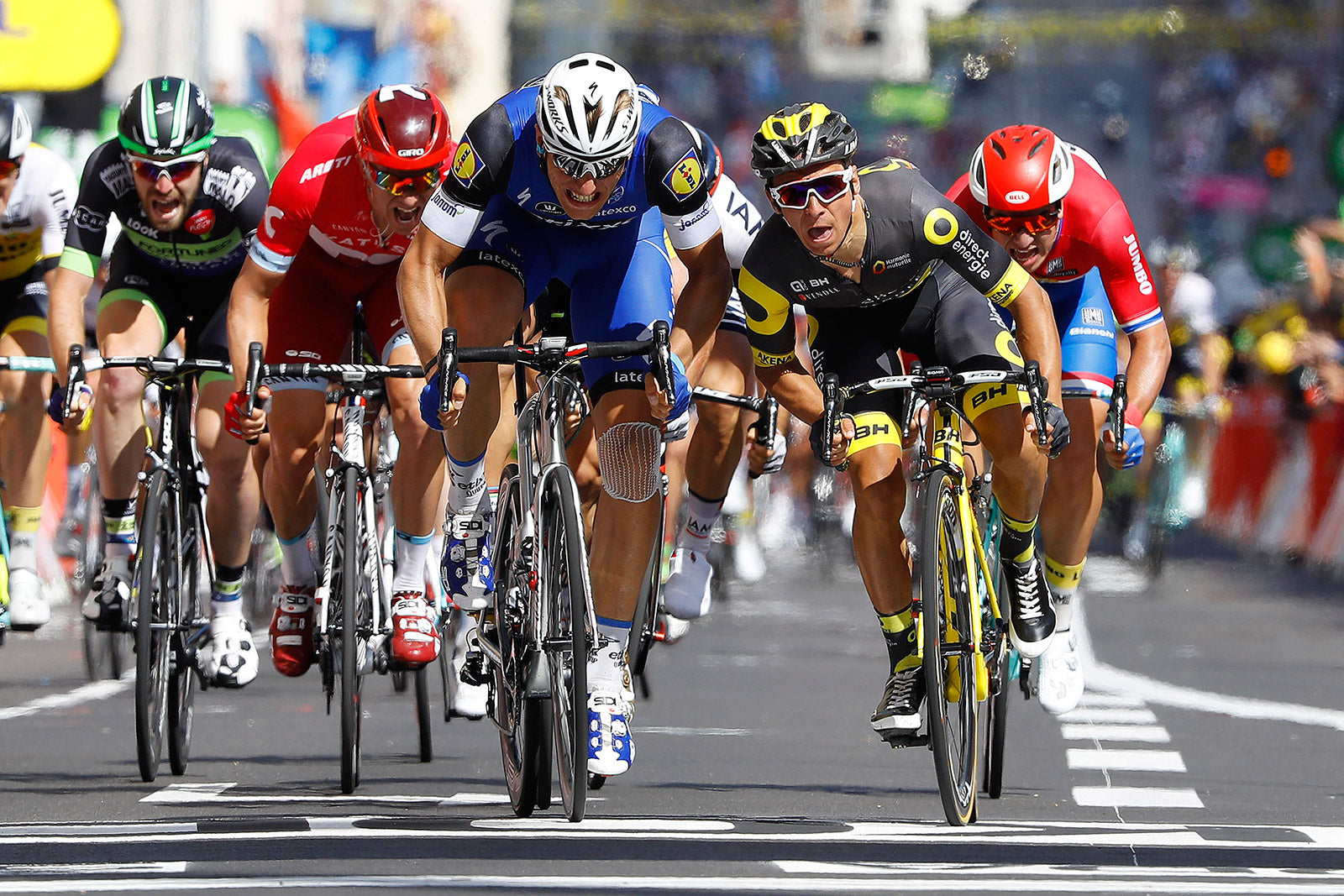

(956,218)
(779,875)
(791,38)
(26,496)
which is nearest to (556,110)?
(956,218)

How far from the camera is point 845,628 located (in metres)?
17.1

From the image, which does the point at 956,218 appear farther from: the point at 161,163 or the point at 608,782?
the point at 161,163

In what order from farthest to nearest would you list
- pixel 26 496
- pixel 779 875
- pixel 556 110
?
pixel 26 496 → pixel 556 110 → pixel 779 875

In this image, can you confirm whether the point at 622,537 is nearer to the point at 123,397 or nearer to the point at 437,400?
the point at 437,400

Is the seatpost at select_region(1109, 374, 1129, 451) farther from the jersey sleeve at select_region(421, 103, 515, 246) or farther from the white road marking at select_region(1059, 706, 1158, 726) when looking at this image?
the white road marking at select_region(1059, 706, 1158, 726)

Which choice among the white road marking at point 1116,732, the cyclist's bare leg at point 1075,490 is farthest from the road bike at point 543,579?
the white road marking at point 1116,732

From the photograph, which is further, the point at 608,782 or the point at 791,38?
the point at 791,38

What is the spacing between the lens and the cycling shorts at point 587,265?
811cm

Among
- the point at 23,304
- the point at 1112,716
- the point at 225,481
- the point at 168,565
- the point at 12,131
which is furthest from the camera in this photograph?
the point at 1112,716

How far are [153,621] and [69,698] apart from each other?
Result: 2.99 meters

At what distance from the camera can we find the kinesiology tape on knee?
766 cm

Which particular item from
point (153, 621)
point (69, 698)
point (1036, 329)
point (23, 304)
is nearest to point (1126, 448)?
point (1036, 329)

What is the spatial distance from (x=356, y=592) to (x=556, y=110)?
6.21ft

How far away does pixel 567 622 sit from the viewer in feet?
23.7
